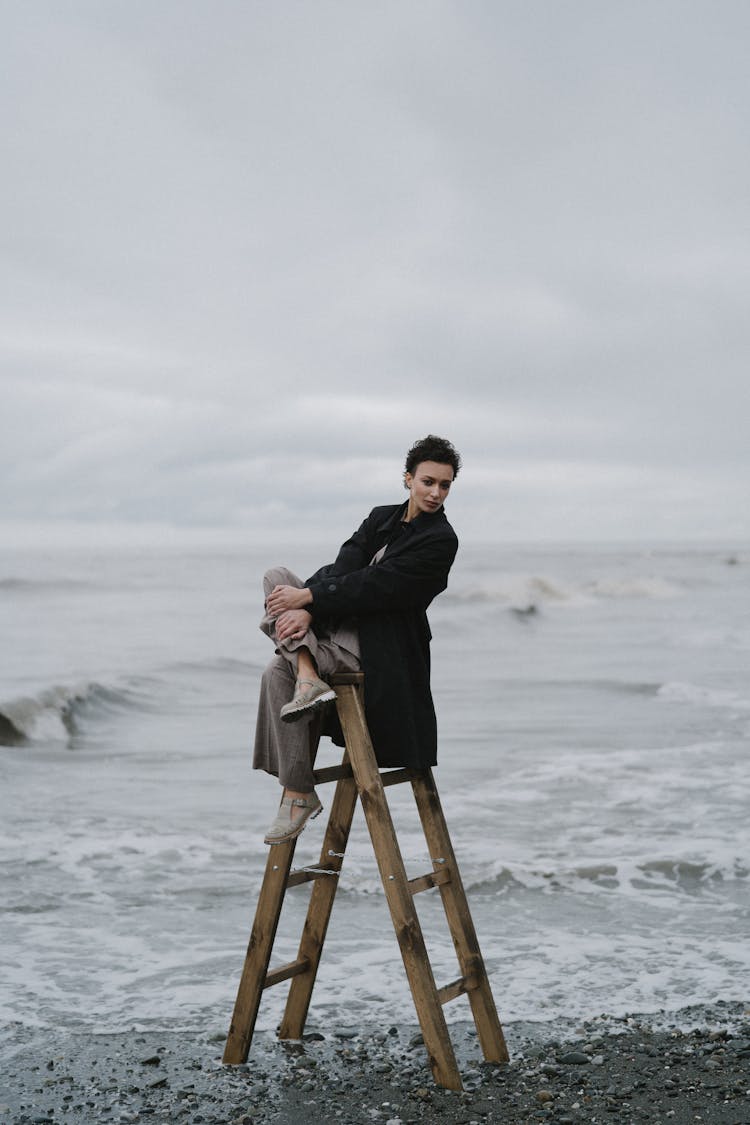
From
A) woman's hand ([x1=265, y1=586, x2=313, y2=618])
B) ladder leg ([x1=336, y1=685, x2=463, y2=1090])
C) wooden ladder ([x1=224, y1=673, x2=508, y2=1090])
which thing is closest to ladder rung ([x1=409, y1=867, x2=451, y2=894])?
wooden ladder ([x1=224, y1=673, x2=508, y2=1090])

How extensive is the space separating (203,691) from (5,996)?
1594 centimetres

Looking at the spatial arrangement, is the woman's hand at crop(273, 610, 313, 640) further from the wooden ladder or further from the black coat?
the wooden ladder

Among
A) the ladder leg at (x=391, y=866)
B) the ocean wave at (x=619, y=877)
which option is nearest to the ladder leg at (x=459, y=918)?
the ladder leg at (x=391, y=866)

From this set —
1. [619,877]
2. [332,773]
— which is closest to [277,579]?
[332,773]

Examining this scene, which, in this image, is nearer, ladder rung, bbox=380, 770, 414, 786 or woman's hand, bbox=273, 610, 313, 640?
woman's hand, bbox=273, 610, 313, 640

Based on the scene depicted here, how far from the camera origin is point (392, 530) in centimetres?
483

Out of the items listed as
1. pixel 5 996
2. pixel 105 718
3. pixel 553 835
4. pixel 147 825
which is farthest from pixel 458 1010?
pixel 105 718

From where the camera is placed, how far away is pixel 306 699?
14.3 feet

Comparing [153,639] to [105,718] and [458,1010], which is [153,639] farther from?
[458,1010]

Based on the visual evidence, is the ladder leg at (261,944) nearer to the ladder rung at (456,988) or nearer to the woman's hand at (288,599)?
the woman's hand at (288,599)

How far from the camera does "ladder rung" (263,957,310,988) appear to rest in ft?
16.0

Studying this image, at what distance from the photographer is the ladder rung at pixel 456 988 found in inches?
185

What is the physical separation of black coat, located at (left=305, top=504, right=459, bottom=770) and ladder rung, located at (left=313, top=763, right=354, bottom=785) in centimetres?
21

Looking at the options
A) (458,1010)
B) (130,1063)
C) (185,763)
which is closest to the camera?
(130,1063)
